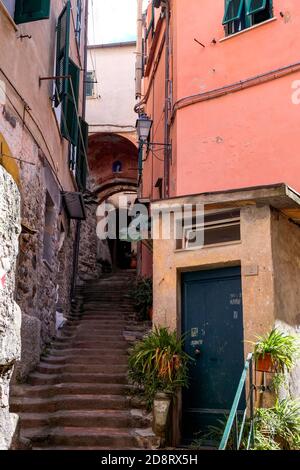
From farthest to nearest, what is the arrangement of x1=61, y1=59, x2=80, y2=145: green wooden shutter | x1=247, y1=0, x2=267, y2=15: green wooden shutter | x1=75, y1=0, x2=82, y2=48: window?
x1=75, y1=0, x2=82, y2=48: window
x1=61, y1=59, x2=80, y2=145: green wooden shutter
x1=247, y1=0, x2=267, y2=15: green wooden shutter

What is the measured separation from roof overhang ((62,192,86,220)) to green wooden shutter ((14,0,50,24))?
4945mm

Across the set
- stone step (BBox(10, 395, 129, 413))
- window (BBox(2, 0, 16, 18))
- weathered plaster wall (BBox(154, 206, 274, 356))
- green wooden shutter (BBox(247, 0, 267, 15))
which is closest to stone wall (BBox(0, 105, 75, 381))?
stone step (BBox(10, 395, 129, 413))

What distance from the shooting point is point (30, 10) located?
28.0ft

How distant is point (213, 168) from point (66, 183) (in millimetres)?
4367

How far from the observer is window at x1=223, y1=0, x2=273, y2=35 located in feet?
35.7

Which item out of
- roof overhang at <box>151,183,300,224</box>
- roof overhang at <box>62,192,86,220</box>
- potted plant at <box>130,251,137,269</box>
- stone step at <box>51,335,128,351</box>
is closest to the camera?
roof overhang at <box>151,183,300,224</box>

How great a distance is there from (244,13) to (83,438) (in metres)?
8.40

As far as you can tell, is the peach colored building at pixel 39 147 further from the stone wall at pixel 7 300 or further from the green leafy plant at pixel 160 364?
the stone wall at pixel 7 300

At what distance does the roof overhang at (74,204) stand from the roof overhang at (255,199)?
5.61 metres

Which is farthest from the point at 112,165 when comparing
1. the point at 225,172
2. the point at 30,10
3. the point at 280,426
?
the point at 280,426

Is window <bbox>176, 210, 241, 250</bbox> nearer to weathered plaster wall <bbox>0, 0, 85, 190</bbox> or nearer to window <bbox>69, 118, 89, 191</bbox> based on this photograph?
weathered plaster wall <bbox>0, 0, 85, 190</bbox>

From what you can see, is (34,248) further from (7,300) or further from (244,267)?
(7,300)

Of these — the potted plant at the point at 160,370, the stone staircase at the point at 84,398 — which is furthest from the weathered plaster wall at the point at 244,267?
the stone staircase at the point at 84,398

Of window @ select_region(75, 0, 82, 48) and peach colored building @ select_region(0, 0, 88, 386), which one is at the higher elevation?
window @ select_region(75, 0, 82, 48)
